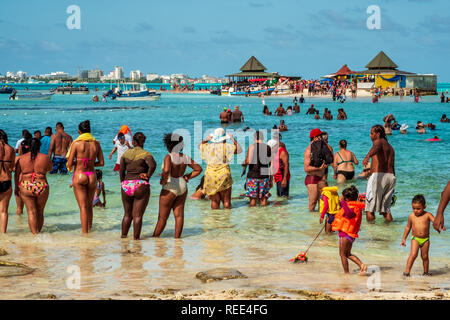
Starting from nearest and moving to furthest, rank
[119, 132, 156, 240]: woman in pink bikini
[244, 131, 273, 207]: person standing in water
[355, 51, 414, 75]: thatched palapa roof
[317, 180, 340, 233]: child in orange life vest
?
[317, 180, 340, 233]: child in orange life vest → [119, 132, 156, 240]: woman in pink bikini → [244, 131, 273, 207]: person standing in water → [355, 51, 414, 75]: thatched palapa roof

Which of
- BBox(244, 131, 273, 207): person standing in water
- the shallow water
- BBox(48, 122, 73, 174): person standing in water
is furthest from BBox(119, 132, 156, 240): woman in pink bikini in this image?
BBox(48, 122, 73, 174): person standing in water

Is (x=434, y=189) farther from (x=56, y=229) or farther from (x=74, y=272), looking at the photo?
(x=74, y=272)

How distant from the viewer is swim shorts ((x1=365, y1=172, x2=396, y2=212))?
988cm

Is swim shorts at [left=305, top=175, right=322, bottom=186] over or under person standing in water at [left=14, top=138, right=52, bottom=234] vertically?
under

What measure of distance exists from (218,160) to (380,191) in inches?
115

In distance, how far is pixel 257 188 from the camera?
1174 cm

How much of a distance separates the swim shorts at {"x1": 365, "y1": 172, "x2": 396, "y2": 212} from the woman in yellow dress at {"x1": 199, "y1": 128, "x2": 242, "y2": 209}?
7.97 ft

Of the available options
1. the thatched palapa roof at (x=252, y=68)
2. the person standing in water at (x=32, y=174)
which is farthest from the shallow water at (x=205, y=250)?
the thatched palapa roof at (x=252, y=68)

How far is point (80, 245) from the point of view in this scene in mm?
8867

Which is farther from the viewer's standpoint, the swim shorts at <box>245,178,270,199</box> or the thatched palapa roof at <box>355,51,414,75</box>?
the thatched palapa roof at <box>355,51,414,75</box>

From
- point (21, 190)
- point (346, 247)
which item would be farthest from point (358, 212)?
point (21, 190)

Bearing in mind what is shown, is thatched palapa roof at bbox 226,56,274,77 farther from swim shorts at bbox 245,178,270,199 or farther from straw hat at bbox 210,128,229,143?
straw hat at bbox 210,128,229,143

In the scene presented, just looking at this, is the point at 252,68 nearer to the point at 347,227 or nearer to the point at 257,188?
the point at 257,188

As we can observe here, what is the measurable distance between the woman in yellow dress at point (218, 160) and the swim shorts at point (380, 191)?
2429 mm
